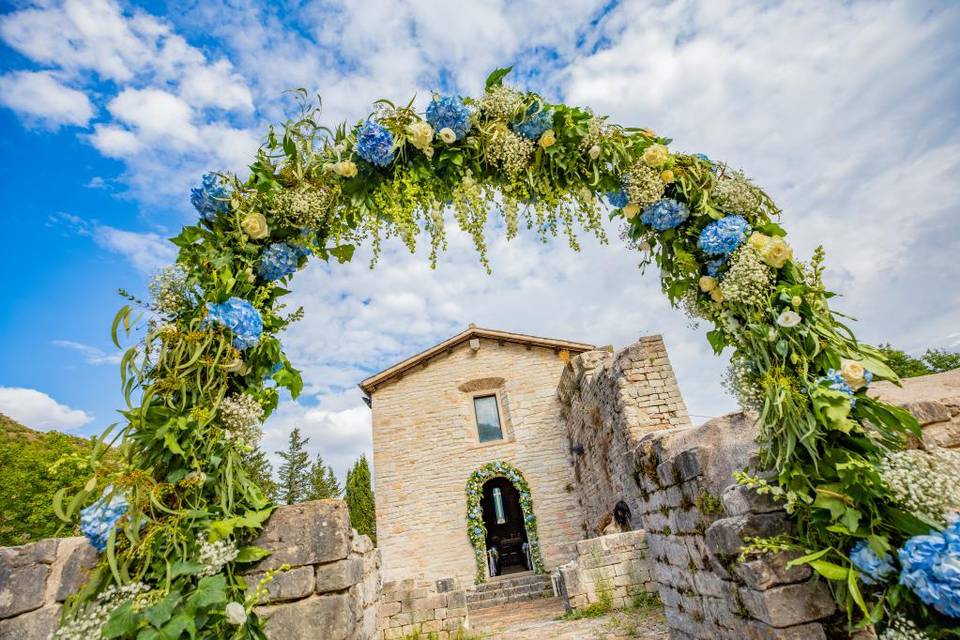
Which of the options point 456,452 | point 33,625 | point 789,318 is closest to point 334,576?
point 33,625

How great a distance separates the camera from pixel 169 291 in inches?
80.5

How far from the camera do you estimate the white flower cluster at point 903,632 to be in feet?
5.01

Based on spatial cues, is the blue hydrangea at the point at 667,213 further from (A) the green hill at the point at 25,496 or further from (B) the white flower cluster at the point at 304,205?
(A) the green hill at the point at 25,496

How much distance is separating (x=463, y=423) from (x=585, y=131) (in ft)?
33.8

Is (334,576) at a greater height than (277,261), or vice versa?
(277,261)

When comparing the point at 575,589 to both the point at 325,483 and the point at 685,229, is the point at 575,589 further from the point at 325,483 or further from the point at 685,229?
the point at 325,483

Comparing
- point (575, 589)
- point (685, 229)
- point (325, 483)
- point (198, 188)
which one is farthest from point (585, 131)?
point (325, 483)

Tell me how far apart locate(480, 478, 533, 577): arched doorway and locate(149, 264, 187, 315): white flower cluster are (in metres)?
12.8

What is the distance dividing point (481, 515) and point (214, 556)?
33.8ft

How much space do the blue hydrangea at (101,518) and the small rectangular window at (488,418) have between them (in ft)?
35.6

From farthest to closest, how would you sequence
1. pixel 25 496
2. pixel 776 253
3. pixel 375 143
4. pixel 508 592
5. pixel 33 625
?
1. pixel 25 496
2. pixel 508 592
3. pixel 375 143
4. pixel 776 253
5. pixel 33 625

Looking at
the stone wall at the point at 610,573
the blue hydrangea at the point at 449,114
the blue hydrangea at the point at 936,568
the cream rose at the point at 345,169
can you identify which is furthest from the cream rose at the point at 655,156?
the stone wall at the point at 610,573

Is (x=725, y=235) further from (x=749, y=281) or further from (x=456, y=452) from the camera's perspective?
(x=456, y=452)

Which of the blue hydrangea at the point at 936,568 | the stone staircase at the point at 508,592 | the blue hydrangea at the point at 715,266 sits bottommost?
the stone staircase at the point at 508,592
